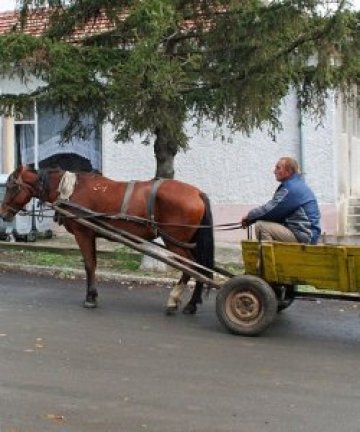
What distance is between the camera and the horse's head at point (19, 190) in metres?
9.23

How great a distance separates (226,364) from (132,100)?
3994 millimetres

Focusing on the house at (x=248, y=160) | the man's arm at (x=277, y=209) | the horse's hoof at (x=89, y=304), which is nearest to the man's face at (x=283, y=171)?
the man's arm at (x=277, y=209)

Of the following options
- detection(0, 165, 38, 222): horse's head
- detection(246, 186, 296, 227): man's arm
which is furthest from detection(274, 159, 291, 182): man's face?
detection(0, 165, 38, 222): horse's head

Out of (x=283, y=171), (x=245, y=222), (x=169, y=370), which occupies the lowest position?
(x=169, y=370)

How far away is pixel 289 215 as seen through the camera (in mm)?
7609

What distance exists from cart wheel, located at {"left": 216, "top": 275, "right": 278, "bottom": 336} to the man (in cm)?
53

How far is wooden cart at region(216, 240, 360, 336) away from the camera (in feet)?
22.9

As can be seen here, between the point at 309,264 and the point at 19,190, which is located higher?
the point at 19,190

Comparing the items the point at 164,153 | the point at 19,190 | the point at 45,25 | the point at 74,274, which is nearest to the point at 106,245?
the point at 74,274

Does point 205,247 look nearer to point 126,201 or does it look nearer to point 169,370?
point 126,201

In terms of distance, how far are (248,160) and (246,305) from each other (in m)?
8.34

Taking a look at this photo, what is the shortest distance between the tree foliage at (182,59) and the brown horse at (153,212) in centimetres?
120

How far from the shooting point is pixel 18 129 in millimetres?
17641

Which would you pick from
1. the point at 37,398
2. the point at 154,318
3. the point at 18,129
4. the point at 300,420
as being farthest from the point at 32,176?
the point at 18,129
